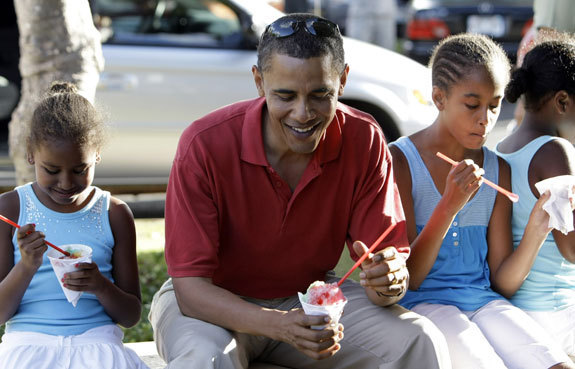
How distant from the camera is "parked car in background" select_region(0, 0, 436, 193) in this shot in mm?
6406

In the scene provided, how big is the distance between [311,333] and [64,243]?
102 cm

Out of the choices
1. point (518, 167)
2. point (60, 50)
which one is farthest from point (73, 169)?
point (518, 167)

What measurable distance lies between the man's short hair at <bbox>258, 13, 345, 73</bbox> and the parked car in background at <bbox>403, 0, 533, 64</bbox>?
9.54 metres

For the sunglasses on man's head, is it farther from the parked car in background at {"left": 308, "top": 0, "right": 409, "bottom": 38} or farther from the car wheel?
the parked car in background at {"left": 308, "top": 0, "right": 409, "bottom": 38}

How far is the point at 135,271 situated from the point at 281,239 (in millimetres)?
584

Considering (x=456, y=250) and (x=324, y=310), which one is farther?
(x=456, y=250)

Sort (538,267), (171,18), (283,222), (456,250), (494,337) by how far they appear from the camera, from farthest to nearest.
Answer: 1. (171,18)
2. (538,267)
3. (456,250)
4. (494,337)
5. (283,222)

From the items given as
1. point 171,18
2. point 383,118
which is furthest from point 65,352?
point 171,18

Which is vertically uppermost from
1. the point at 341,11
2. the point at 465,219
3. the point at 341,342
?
the point at 465,219

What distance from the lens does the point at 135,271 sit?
300cm

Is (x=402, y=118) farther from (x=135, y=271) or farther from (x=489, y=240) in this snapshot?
(x=135, y=271)

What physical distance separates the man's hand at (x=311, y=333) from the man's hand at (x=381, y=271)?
0.21 m

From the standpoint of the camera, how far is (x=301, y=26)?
2711 millimetres

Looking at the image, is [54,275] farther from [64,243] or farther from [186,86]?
[186,86]
